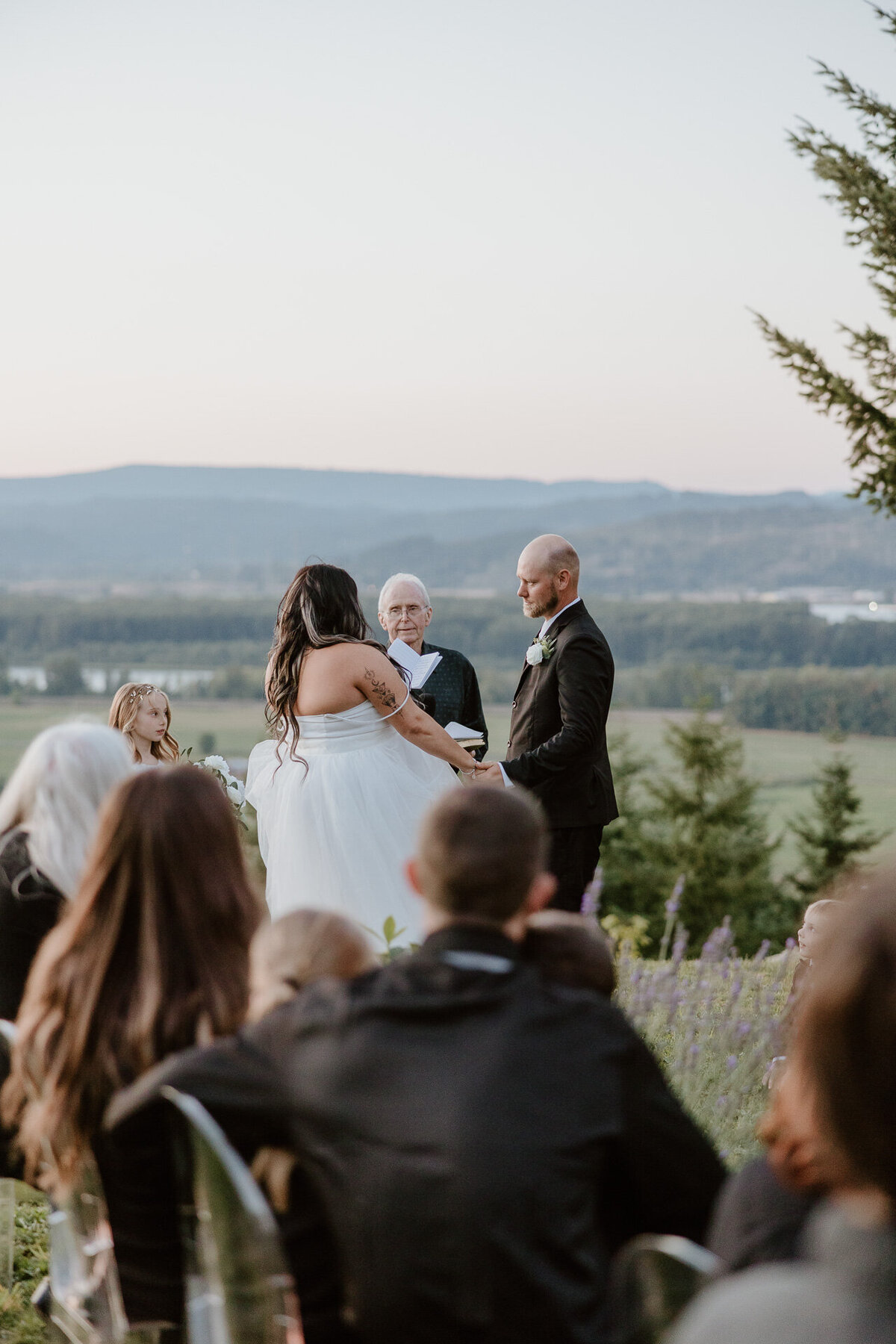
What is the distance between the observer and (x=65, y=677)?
313 feet

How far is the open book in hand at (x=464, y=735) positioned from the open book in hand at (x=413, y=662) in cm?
33

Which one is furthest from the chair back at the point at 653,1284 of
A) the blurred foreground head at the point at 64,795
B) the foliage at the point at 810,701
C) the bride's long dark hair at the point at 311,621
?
the foliage at the point at 810,701

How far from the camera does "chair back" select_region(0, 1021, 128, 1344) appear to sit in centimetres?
226

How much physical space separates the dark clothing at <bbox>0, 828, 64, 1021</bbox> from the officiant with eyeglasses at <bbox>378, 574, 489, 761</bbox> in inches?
150

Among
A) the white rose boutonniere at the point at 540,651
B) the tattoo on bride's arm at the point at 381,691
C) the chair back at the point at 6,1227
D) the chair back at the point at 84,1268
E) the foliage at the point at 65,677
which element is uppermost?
the white rose boutonniere at the point at 540,651

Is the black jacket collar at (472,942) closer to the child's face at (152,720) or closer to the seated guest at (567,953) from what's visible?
the seated guest at (567,953)

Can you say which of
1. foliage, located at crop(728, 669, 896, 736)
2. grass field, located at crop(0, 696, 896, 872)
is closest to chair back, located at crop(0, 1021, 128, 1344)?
grass field, located at crop(0, 696, 896, 872)

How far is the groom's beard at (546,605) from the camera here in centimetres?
611

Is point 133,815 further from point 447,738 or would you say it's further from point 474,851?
point 447,738

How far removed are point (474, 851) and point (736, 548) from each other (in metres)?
165

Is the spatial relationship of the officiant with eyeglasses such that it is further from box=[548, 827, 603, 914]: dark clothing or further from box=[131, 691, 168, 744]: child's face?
box=[131, 691, 168, 744]: child's face

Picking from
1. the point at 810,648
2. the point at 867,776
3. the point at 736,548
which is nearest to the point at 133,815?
the point at 867,776

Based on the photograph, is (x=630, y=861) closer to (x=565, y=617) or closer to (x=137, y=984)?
(x=565, y=617)

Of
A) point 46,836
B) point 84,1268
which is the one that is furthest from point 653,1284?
point 46,836
